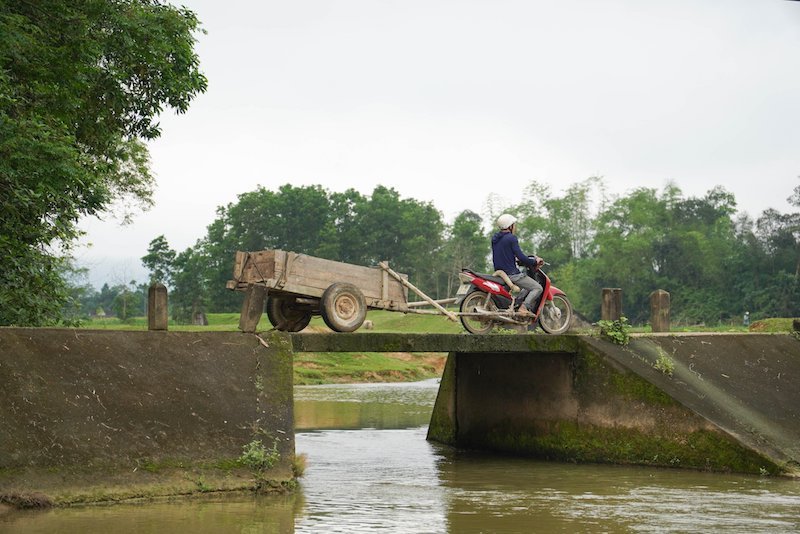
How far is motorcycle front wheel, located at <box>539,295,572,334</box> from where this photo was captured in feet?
59.8

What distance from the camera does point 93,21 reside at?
20.2m

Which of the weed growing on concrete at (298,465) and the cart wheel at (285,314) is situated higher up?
the cart wheel at (285,314)

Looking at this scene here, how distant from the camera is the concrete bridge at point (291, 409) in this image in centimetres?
1234

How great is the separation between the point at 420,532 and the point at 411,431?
12159mm

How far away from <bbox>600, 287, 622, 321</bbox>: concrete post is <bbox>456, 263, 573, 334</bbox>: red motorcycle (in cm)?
93

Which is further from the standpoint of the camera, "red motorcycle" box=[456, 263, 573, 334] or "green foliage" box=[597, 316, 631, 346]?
"red motorcycle" box=[456, 263, 573, 334]

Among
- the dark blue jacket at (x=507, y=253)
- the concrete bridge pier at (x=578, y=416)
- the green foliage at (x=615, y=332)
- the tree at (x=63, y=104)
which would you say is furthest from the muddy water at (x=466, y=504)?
the tree at (x=63, y=104)

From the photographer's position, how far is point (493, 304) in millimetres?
17797

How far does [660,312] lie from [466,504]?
7.95 metres

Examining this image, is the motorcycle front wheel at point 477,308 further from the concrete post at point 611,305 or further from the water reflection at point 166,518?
the water reflection at point 166,518

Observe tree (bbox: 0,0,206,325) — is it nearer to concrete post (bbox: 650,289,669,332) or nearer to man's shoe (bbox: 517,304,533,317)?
man's shoe (bbox: 517,304,533,317)

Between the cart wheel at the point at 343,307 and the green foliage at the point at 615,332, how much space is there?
4.07 m

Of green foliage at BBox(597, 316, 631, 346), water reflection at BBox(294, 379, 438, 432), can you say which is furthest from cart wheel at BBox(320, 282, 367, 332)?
water reflection at BBox(294, 379, 438, 432)

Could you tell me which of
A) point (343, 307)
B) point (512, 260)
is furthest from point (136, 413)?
point (512, 260)
